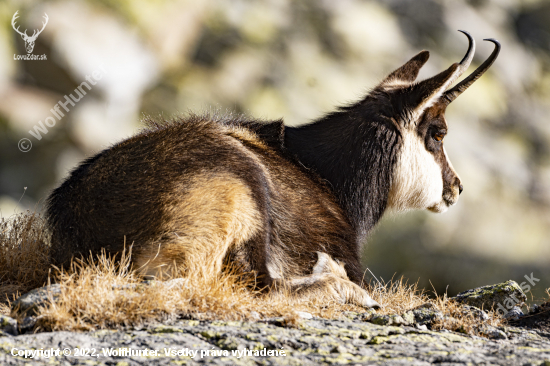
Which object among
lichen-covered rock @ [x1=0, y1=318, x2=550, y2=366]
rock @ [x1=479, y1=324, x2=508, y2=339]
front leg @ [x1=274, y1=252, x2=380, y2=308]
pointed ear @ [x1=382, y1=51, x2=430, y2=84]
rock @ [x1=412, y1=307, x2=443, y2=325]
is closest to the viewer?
lichen-covered rock @ [x1=0, y1=318, x2=550, y2=366]

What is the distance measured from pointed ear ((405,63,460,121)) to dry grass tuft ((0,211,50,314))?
3.76 meters

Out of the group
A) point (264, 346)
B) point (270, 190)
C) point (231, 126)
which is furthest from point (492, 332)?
point (231, 126)

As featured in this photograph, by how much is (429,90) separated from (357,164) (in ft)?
3.31

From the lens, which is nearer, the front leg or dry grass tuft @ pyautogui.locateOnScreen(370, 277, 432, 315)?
the front leg

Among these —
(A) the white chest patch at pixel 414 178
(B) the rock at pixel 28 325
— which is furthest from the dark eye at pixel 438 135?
(B) the rock at pixel 28 325

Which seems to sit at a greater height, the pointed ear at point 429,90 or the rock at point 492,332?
the pointed ear at point 429,90

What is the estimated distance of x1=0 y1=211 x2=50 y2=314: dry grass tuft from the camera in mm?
4277

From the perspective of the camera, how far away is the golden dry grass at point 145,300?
9.87ft

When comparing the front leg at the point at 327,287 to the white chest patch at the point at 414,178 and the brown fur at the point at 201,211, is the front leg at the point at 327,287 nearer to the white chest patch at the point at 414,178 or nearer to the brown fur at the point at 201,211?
the brown fur at the point at 201,211

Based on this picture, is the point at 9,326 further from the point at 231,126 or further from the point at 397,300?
the point at 397,300

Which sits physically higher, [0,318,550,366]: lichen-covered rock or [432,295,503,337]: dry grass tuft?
[432,295,503,337]: dry grass tuft

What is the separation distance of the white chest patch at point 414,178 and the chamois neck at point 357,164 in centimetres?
12

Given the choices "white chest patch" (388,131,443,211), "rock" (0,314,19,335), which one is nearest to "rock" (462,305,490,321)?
"white chest patch" (388,131,443,211)

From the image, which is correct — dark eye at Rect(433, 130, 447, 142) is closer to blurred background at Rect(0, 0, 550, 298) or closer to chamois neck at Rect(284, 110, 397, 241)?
chamois neck at Rect(284, 110, 397, 241)
